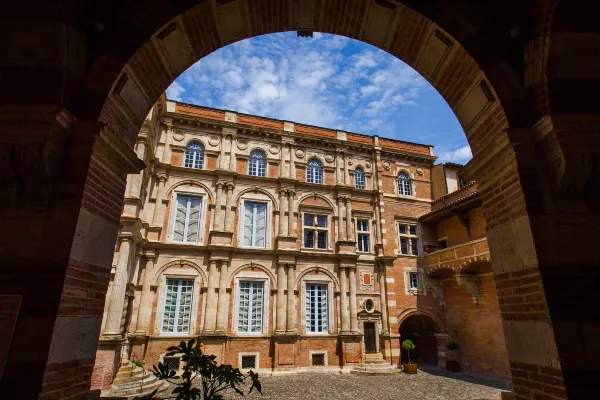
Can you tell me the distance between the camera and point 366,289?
18.3m

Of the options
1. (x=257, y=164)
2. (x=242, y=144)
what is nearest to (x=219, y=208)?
(x=257, y=164)

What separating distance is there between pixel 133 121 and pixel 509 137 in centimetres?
455

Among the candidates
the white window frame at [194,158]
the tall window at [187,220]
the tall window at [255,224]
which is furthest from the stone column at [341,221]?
the white window frame at [194,158]

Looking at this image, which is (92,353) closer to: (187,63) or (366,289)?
(187,63)

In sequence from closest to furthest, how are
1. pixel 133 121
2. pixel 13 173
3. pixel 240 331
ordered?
pixel 13 173
pixel 133 121
pixel 240 331

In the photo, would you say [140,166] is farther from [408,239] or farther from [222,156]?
[408,239]

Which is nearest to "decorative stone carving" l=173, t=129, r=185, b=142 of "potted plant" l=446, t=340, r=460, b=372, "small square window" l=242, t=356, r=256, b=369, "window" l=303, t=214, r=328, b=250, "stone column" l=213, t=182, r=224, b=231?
"stone column" l=213, t=182, r=224, b=231

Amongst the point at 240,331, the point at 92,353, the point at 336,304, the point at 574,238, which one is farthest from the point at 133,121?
the point at 336,304

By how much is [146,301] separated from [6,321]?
13052 millimetres

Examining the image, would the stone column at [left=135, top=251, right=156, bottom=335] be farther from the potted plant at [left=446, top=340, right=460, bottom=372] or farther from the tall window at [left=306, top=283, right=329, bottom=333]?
the potted plant at [left=446, top=340, right=460, bottom=372]

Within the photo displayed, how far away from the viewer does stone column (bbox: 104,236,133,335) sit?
35.7 feet

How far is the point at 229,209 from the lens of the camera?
56.3 ft

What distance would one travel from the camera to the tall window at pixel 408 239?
781 inches

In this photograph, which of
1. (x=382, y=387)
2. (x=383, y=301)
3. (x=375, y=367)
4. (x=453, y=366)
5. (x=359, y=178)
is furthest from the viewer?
(x=359, y=178)
